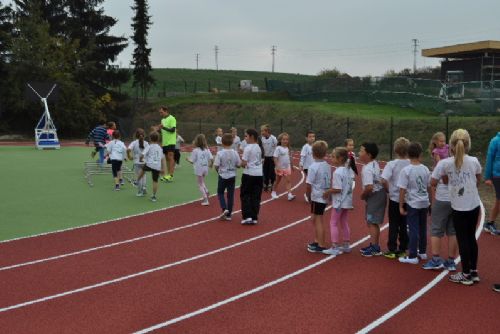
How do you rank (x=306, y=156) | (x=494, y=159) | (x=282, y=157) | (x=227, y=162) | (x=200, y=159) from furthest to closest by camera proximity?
(x=282, y=157) → (x=306, y=156) → (x=200, y=159) → (x=227, y=162) → (x=494, y=159)

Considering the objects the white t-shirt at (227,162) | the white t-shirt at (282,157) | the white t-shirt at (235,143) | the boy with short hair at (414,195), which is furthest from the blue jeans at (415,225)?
the white t-shirt at (235,143)

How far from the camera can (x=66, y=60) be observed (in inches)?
1795

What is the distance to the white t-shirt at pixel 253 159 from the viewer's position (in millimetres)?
11336

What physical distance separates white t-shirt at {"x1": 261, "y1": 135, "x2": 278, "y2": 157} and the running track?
183 inches

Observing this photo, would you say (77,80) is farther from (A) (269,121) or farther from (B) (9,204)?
(B) (9,204)

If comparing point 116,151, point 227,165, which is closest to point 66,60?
point 116,151

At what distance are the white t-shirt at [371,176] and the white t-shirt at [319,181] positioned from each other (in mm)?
648

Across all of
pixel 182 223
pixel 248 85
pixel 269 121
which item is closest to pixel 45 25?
pixel 269 121

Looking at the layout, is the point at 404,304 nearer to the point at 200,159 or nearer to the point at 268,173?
the point at 200,159

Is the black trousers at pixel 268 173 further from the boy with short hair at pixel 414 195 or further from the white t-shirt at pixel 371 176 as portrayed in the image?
the boy with short hair at pixel 414 195

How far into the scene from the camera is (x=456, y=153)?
7.17 m

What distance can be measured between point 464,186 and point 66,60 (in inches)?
1708

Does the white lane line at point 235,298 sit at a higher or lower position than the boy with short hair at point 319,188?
lower

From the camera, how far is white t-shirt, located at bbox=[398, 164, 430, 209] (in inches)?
322
